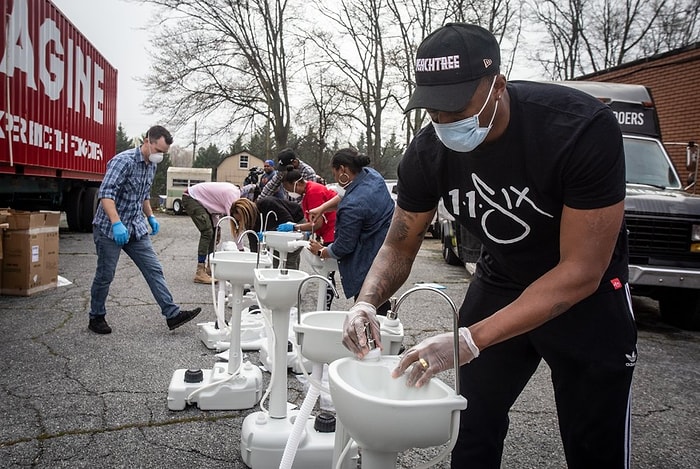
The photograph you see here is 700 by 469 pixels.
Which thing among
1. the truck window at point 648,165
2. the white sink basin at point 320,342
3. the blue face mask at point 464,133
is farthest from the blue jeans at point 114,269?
the truck window at point 648,165

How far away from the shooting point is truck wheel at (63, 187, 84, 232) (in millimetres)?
13078

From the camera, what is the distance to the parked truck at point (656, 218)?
5535mm

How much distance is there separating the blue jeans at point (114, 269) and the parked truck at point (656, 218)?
2.79m

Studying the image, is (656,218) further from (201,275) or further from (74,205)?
(74,205)

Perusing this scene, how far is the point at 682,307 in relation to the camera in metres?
6.27

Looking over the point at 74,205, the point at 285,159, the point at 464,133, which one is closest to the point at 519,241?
the point at 464,133

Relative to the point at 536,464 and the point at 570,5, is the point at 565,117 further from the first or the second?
the point at 570,5

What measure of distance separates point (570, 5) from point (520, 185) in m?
23.5

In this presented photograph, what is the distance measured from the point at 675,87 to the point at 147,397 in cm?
1205

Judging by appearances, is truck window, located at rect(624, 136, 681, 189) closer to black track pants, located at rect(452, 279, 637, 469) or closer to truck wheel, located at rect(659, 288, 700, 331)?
truck wheel, located at rect(659, 288, 700, 331)

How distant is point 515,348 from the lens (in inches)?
79.4

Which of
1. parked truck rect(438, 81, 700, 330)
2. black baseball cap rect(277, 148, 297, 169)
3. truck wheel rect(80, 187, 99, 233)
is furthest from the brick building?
truck wheel rect(80, 187, 99, 233)

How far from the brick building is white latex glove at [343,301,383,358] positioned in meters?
11.0

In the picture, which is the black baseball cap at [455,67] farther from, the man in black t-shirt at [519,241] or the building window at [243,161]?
the building window at [243,161]
